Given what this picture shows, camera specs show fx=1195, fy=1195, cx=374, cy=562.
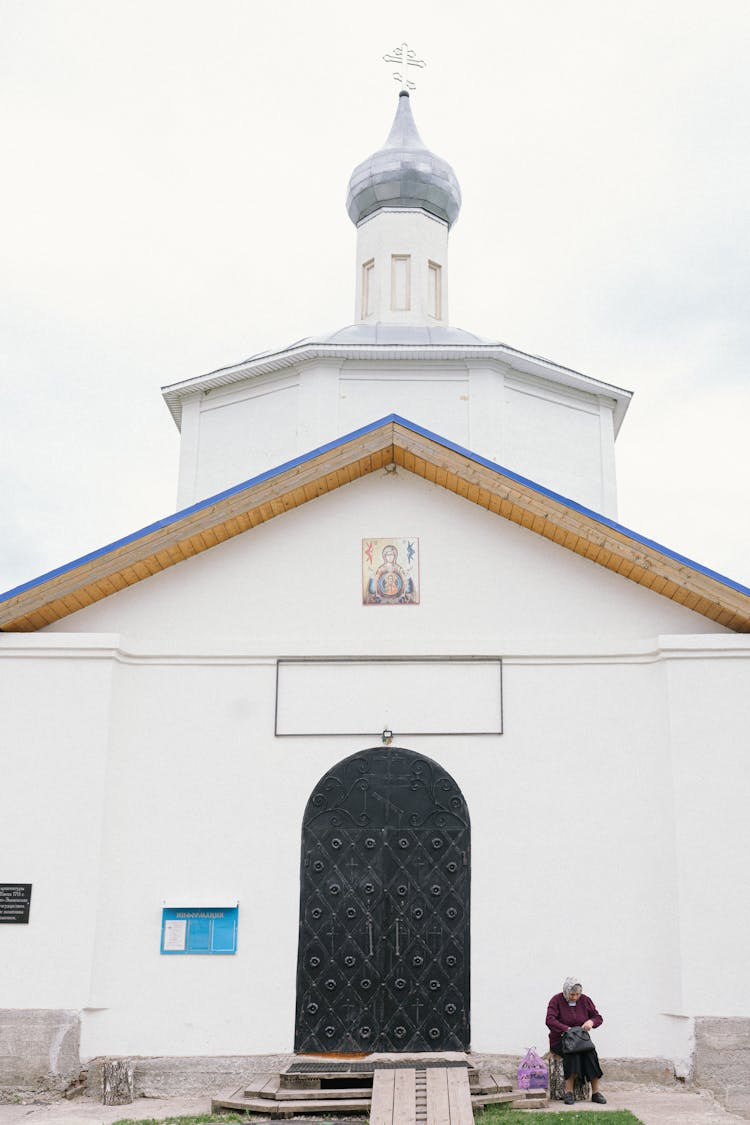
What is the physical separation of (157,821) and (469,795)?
2.42m

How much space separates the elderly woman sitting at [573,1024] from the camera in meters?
8.31

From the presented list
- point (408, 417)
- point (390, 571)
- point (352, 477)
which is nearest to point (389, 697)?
point (390, 571)

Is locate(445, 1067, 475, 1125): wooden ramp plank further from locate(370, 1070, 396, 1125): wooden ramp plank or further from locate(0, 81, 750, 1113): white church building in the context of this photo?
locate(0, 81, 750, 1113): white church building

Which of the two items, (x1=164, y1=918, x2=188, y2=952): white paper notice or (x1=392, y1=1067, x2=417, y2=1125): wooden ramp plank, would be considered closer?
(x1=392, y1=1067, x2=417, y2=1125): wooden ramp plank

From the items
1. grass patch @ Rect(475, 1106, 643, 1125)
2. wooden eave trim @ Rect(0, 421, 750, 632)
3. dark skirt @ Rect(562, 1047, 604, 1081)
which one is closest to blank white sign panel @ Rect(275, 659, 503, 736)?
wooden eave trim @ Rect(0, 421, 750, 632)

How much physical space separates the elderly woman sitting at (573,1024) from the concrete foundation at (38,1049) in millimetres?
3438

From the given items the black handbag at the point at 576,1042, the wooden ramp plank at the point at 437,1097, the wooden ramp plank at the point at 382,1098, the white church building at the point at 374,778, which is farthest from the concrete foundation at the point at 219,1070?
the wooden ramp plank at the point at 382,1098

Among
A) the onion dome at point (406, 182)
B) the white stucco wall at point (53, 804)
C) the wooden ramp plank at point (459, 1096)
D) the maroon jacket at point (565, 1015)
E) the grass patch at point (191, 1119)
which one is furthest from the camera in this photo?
the onion dome at point (406, 182)

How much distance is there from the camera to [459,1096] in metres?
7.61

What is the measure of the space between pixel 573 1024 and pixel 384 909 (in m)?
1.60

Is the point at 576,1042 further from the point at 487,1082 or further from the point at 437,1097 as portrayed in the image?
the point at 437,1097

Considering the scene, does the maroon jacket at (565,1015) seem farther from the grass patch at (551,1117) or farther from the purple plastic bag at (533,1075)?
the grass patch at (551,1117)

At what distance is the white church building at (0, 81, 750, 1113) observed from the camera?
A: 8.81m

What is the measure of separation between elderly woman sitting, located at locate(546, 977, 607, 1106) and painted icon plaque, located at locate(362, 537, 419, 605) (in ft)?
10.3
